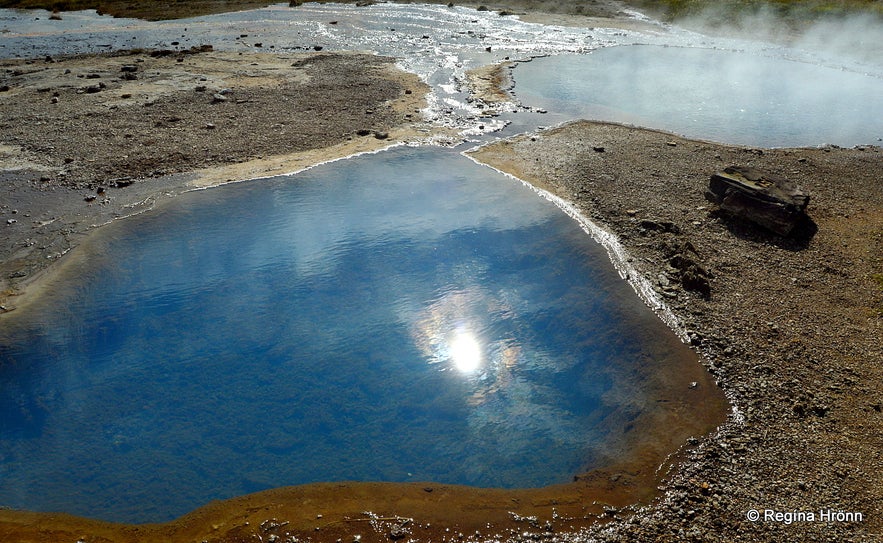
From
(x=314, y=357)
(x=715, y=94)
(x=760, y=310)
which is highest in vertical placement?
(x=715, y=94)

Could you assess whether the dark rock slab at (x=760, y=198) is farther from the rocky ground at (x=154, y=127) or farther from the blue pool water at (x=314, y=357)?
the rocky ground at (x=154, y=127)

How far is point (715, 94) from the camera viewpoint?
20.8m

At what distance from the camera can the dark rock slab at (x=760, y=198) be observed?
11.5 m

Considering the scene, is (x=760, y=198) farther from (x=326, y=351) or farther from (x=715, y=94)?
(x=715, y=94)

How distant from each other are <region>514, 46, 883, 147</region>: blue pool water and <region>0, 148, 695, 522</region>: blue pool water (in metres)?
8.62

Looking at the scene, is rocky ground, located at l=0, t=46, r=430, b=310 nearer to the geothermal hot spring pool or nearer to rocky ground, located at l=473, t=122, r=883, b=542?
the geothermal hot spring pool

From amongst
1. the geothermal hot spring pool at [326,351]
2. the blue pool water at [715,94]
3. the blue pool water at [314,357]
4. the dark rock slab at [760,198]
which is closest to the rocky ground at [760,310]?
the dark rock slab at [760,198]

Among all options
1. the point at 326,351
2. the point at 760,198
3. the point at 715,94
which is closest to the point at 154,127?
the point at 326,351

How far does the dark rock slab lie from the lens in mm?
11508

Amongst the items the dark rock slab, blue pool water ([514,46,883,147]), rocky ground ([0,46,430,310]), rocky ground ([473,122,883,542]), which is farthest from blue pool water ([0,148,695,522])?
blue pool water ([514,46,883,147])

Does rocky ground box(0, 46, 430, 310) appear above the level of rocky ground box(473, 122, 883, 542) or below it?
above

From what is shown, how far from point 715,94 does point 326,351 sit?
18.7 metres

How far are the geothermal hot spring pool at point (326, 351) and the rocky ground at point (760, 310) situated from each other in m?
0.79

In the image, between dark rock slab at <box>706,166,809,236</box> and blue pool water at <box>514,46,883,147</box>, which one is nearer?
dark rock slab at <box>706,166,809,236</box>
